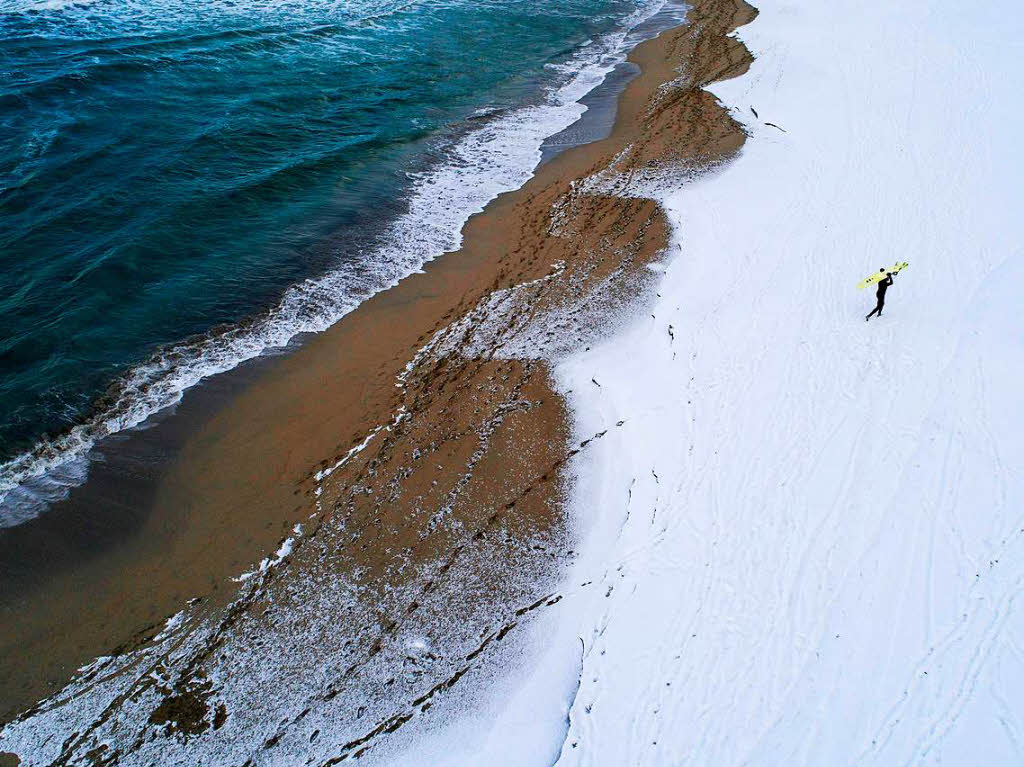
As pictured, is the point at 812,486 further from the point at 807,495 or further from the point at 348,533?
the point at 348,533

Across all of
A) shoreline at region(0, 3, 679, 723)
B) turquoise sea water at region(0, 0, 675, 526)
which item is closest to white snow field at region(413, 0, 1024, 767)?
shoreline at region(0, 3, 679, 723)

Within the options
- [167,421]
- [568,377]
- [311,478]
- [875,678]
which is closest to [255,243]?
[167,421]

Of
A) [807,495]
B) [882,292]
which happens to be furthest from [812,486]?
[882,292]

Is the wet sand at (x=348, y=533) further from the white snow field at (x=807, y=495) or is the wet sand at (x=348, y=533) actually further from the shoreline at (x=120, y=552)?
the white snow field at (x=807, y=495)

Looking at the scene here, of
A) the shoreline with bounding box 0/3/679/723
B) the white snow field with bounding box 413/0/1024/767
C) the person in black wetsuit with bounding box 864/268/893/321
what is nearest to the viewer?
the white snow field with bounding box 413/0/1024/767

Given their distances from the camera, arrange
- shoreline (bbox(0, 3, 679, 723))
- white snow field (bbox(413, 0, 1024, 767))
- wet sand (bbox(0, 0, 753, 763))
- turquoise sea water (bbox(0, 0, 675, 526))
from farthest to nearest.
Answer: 1. turquoise sea water (bbox(0, 0, 675, 526))
2. shoreline (bbox(0, 3, 679, 723))
3. wet sand (bbox(0, 0, 753, 763))
4. white snow field (bbox(413, 0, 1024, 767))

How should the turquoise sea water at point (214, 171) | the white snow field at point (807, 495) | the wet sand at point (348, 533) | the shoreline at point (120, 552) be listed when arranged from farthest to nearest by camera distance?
the turquoise sea water at point (214, 171) → the shoreline at point (120, 552) → the wet sand at point (348, 533) → the white snow field at point (807, 495)

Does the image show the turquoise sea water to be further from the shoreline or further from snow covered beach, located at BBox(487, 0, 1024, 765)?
snow covered beach, located at BBox(487, 0, 1024, 765)

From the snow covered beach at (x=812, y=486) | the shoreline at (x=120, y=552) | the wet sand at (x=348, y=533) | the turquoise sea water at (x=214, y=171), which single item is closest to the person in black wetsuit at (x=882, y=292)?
the snow covered beach at (x=812, y=486)
